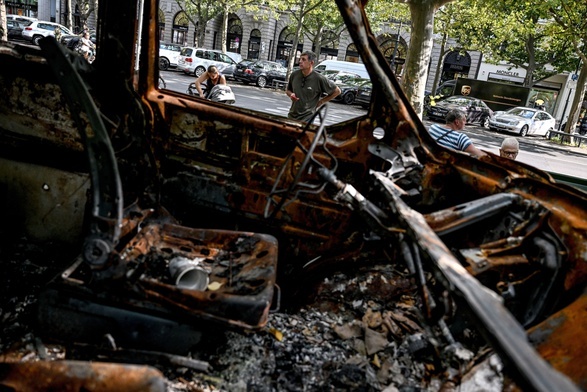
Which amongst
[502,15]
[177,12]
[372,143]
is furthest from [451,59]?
[372,143]

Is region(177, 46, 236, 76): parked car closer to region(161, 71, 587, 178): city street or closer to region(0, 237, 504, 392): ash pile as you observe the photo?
region(161, 71, 587, 178): city street

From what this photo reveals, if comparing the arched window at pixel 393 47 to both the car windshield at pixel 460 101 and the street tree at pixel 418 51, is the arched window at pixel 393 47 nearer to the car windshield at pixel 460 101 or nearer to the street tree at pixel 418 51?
the car windshield at pixel 460 101

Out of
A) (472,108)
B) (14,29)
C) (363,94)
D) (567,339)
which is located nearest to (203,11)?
(14,29)

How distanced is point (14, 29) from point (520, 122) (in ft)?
96.1

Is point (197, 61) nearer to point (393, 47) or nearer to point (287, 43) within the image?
point (287, 43)

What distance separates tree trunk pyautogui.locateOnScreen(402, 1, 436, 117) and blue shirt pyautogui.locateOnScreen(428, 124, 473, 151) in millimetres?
3667

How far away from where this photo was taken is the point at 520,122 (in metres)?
21.3

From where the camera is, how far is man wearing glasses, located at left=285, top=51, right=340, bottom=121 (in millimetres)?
6770

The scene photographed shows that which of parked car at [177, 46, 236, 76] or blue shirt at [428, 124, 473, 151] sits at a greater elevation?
parked car at [177, 46, 236, 76]

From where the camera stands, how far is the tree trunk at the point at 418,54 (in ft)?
30.8

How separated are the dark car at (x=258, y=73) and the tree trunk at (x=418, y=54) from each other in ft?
49.7

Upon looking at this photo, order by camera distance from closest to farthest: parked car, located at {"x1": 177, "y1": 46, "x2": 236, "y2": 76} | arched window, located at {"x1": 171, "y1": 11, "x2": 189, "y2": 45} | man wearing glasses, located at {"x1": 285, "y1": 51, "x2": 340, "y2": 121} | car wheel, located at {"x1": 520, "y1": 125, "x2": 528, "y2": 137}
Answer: man wearing glasses, located at {"x1": 285, "y1": 51, "x2": 340, "y2": 121}
car wheel, located at {"x1": 520, "y1": 125, "x2": 528, "y2": 137}
parked car, located at {"x1": 177, "y1": 46, "x2": 236, "y2": 76}
arched window, located at {"x1": 171, "y1": 11, "x2": 189, "y2": 45}

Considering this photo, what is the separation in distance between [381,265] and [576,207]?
131cm

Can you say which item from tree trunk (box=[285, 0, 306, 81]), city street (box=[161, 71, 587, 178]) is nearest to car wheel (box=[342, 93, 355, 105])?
city street (box=[161, 71, 587, 178])
